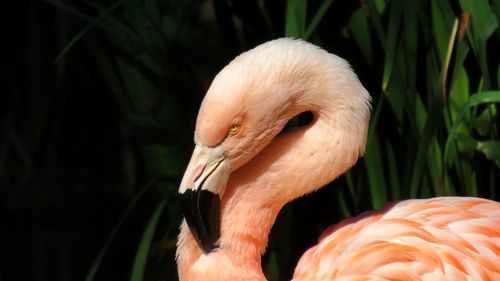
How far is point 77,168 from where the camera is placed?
494cm

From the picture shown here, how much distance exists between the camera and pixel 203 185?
96.5 inches

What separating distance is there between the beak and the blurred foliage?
18.5 inches

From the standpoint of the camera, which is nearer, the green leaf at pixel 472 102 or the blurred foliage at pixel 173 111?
the green leaf at pixel 472 102

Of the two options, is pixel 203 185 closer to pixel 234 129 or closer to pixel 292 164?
pixel 234 129

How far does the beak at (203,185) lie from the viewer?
8.00 ft

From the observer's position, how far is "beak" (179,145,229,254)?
8.00ft

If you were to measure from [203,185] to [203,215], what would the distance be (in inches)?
3.4

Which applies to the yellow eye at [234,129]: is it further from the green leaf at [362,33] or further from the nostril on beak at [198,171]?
the green leaf at [362,33]

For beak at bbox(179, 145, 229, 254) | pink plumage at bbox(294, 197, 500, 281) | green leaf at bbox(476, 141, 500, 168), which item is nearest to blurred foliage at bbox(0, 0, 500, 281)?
green leaf at bbox(476, 141, 500, 168)

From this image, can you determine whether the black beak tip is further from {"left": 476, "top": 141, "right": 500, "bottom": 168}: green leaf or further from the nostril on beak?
{"left": 476, "top": 141, "right": 500, "bottom": 168}: green leaf

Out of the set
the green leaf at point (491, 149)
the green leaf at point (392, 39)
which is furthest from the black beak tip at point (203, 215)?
the green leaf at point (491, 149)

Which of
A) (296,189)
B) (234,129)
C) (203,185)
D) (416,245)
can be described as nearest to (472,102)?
(416,245)

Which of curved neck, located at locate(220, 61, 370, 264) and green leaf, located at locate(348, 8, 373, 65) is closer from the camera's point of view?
curved neck, located at locate(220, 61, 370, 264)

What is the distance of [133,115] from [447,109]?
3.62 feet
